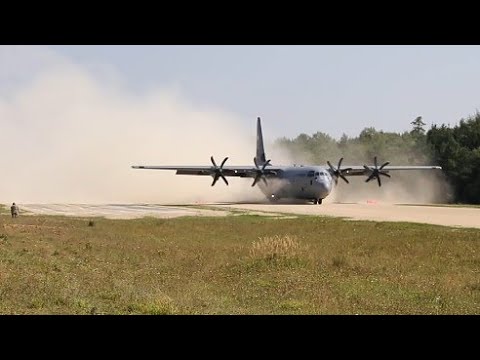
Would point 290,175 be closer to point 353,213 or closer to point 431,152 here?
point 353,213

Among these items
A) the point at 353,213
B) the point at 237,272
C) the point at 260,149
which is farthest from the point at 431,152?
the point at 237,272

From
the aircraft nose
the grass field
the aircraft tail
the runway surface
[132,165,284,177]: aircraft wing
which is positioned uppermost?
the aircraft tail

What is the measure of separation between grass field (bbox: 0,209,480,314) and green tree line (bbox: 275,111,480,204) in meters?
51.6

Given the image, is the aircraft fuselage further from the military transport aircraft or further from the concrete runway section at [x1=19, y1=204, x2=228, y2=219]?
the concrete runway section at [x1=19, y1=204, x2=228, y2=219]

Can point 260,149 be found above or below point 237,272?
above

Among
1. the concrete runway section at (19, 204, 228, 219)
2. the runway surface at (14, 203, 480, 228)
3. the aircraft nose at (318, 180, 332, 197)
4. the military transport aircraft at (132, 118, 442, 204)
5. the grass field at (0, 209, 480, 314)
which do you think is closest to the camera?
the grass field at (0, 209, 480, 314)

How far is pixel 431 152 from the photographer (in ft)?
294

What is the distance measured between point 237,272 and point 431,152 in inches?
3005

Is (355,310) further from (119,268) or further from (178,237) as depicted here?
(178,237)

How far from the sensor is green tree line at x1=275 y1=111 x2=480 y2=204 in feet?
265

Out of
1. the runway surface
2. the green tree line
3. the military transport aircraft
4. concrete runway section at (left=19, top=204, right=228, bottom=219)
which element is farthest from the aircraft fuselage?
the green tree line
